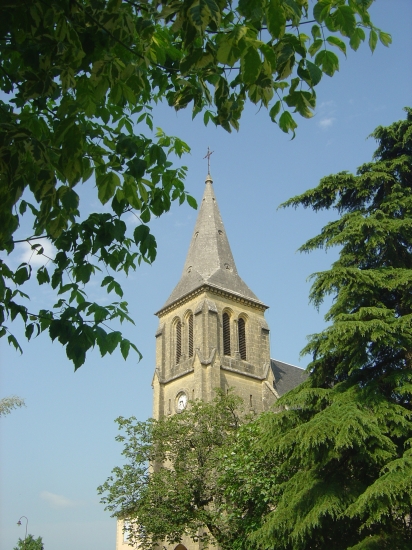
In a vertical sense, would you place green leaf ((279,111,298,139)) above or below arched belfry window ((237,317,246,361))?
below

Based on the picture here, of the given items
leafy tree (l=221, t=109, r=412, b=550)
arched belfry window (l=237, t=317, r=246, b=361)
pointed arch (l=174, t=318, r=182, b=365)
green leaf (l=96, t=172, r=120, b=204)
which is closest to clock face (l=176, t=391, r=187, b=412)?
pointed arch (l=174, t=318, r=182, b=365)

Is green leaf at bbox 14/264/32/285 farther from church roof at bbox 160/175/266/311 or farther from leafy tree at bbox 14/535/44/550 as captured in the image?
leafy tree at bbox 14/535/44/550

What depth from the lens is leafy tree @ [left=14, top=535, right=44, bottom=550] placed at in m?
43.0

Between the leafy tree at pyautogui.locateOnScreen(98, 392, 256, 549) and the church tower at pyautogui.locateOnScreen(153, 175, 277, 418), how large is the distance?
12.1 m

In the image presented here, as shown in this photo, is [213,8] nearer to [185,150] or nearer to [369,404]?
[185,150]

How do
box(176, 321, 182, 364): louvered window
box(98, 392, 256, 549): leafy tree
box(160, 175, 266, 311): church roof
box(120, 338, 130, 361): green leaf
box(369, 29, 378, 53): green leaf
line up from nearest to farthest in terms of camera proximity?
box(369, 29, 378, 53): green leaf, box(120, 338, 130, 361): green leaf, box(98, 392, 256, 549): leafy tree, box(176, 321, 182, 364): louvered window, box(160, 175, 266, 311): church roof

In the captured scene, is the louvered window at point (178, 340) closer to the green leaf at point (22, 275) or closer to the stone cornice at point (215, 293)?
the stone cornice at point (215, 293)

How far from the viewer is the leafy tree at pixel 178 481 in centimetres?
2112

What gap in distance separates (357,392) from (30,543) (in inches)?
1498

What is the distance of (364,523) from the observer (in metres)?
11.3

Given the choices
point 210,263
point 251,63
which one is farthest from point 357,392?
point 210,263

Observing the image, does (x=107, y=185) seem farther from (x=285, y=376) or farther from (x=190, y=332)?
(x=285, y=376)

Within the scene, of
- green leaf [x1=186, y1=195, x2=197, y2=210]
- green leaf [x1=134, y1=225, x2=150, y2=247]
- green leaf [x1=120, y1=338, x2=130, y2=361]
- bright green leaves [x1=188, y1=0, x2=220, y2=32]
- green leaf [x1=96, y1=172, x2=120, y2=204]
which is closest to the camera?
bright green leaves [x1=188, y1=0, x2=220, y2=32]

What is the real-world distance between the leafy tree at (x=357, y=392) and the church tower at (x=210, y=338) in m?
21.6
